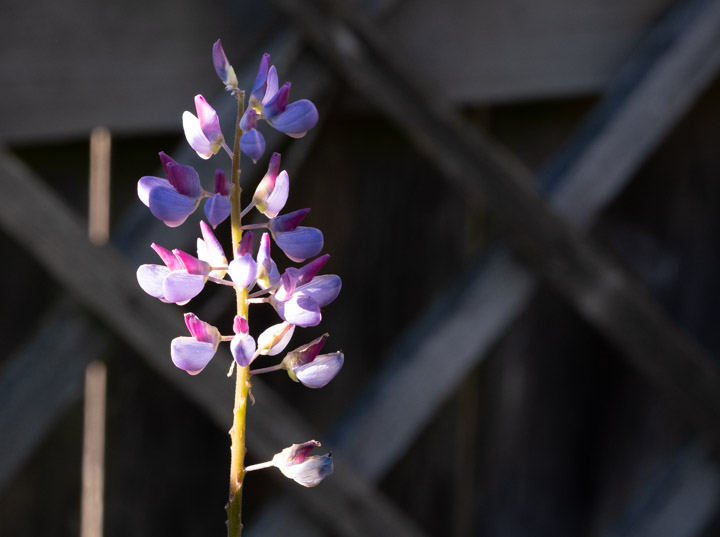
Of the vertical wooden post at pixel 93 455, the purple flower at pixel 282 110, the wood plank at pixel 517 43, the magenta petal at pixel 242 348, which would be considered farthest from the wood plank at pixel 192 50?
the magenta petal at pixel 242 348

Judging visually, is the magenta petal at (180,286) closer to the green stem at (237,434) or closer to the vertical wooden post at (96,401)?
the green stem at (237,434)

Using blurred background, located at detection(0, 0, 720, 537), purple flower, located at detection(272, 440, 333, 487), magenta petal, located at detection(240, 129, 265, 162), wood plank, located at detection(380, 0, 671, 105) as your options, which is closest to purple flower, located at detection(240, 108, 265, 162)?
magenta petal, located at detection(240, 129, 265, 162)

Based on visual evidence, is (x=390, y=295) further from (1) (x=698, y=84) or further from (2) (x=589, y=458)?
(1) (x=698, y=84)

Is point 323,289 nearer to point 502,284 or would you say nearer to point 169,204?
point 169,204

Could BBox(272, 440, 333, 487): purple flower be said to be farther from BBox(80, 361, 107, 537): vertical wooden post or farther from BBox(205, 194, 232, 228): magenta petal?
BBox(80, 361, 107, 537): vertical wooden post

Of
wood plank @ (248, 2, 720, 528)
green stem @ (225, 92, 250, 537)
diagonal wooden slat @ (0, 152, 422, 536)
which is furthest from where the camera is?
wood plank @ (248, 2, 720, 528)

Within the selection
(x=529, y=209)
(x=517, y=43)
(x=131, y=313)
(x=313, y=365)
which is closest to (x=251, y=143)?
(x=313, y=365)

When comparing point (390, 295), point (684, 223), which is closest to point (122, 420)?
point (390, 295)
